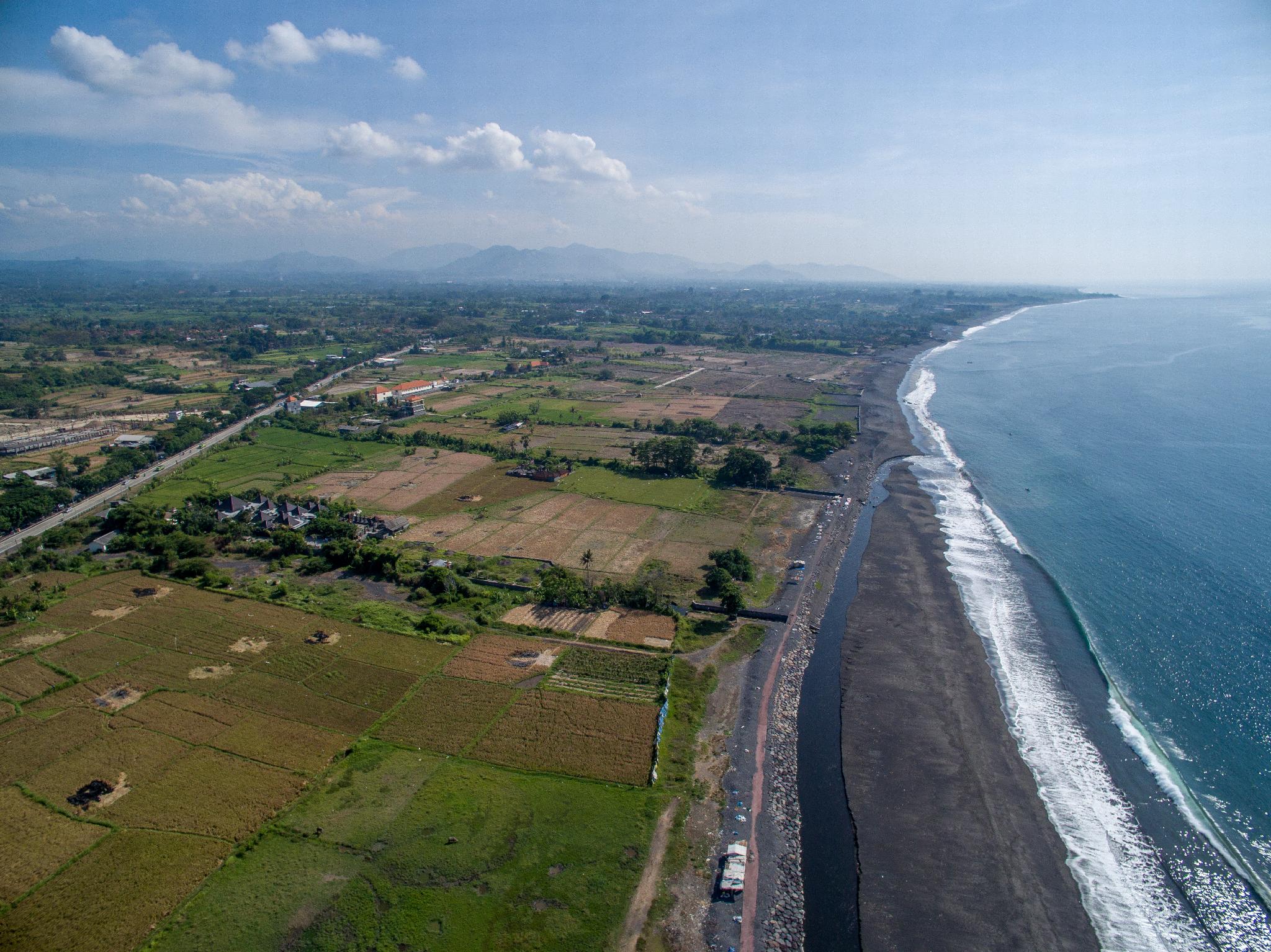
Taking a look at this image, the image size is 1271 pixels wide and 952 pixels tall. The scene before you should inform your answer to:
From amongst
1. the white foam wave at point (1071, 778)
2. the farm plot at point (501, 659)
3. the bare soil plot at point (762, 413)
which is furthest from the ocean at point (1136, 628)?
the farm plot at point (501, 659)

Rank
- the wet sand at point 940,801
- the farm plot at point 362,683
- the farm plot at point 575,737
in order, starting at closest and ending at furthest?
the wet sand at point 940,801 → the farm plot at point 575,737 → the farm plot at point 362,683

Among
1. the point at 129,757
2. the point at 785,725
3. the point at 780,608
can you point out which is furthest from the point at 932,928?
the point at 129,757

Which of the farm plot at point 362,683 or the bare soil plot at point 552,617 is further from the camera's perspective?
Answer: the bare soil plot at point 552,617

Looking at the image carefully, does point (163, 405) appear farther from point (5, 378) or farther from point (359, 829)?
point (359, 829)

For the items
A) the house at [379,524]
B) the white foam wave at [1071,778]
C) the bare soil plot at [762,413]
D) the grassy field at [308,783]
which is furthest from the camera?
the bare soil plot at [762,413]

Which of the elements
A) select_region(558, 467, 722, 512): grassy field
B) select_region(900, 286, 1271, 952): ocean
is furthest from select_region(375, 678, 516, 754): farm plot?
select_region(558, 467, 722, 512): grassy field

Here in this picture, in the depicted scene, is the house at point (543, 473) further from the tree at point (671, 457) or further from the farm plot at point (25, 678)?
the farm plot at point (25, 678)

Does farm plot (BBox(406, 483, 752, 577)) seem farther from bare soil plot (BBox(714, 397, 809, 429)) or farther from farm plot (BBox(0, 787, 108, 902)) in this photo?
bare soil plot (BBox(714, 397, 809, 429))
